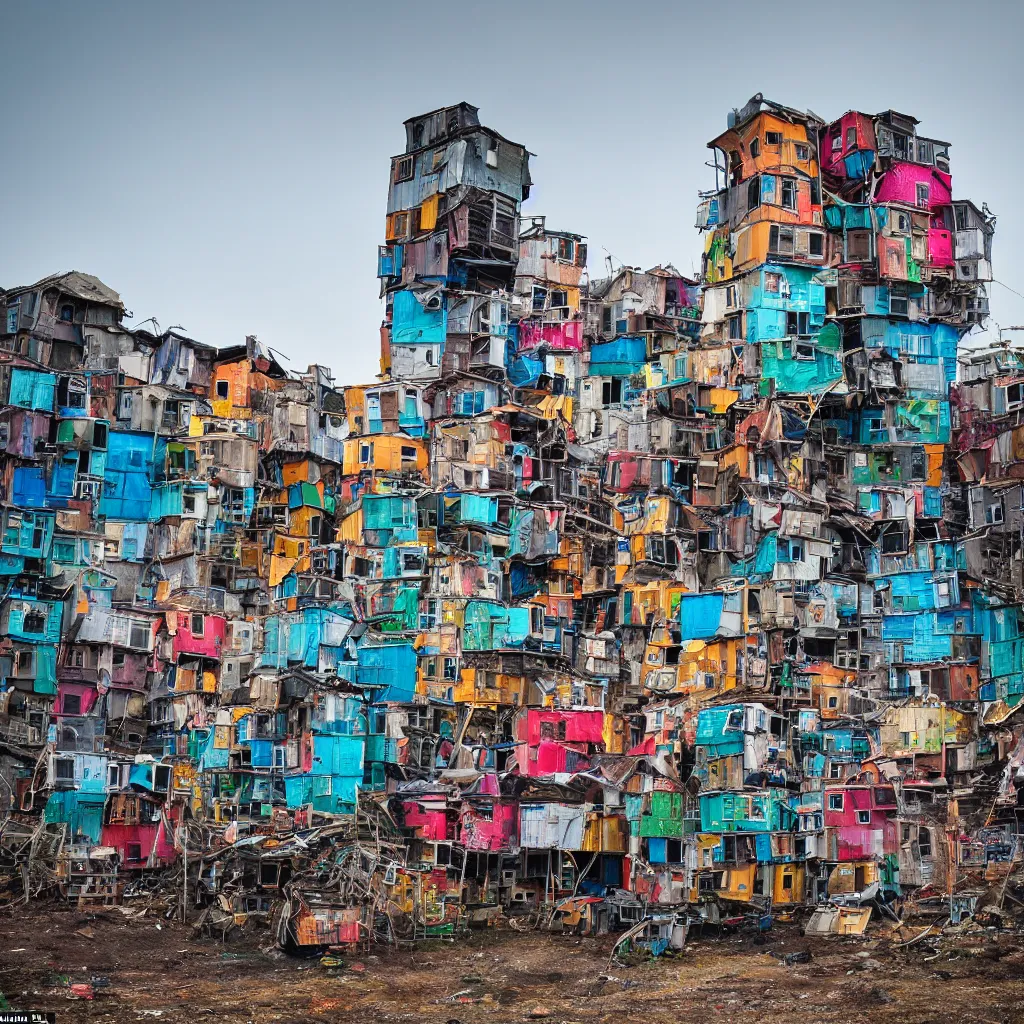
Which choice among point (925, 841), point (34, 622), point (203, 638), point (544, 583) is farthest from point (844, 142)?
point (34, 622)

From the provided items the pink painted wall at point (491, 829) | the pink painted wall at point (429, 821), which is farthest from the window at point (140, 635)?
the pink painted wall at point (491, 829)

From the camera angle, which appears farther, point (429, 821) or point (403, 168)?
point (403, 168)

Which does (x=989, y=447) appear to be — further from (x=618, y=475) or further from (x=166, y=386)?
(x=166, y=386)

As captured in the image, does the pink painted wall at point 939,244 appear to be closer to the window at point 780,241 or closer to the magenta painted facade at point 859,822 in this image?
the window at point 780,241

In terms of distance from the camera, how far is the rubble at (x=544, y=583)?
63750 millimetres

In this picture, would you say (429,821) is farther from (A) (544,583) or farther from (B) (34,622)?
(B) (34,622)

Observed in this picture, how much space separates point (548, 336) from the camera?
3671 inches

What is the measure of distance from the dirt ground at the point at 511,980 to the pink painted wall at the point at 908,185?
141 ft

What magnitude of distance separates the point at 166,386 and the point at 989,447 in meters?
41.1

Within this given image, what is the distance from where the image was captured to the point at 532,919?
65.4 m

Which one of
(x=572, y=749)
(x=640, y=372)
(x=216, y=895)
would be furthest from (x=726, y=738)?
(x=640, y=372)

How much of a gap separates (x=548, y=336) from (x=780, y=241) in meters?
14.0

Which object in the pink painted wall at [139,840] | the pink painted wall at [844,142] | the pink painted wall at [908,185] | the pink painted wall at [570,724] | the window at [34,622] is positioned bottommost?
the pink painted wall at [139,840]

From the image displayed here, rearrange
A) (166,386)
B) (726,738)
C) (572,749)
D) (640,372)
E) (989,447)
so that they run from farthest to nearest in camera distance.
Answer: (640,372), (166,386), (989,447), (572,749), (726,738)
